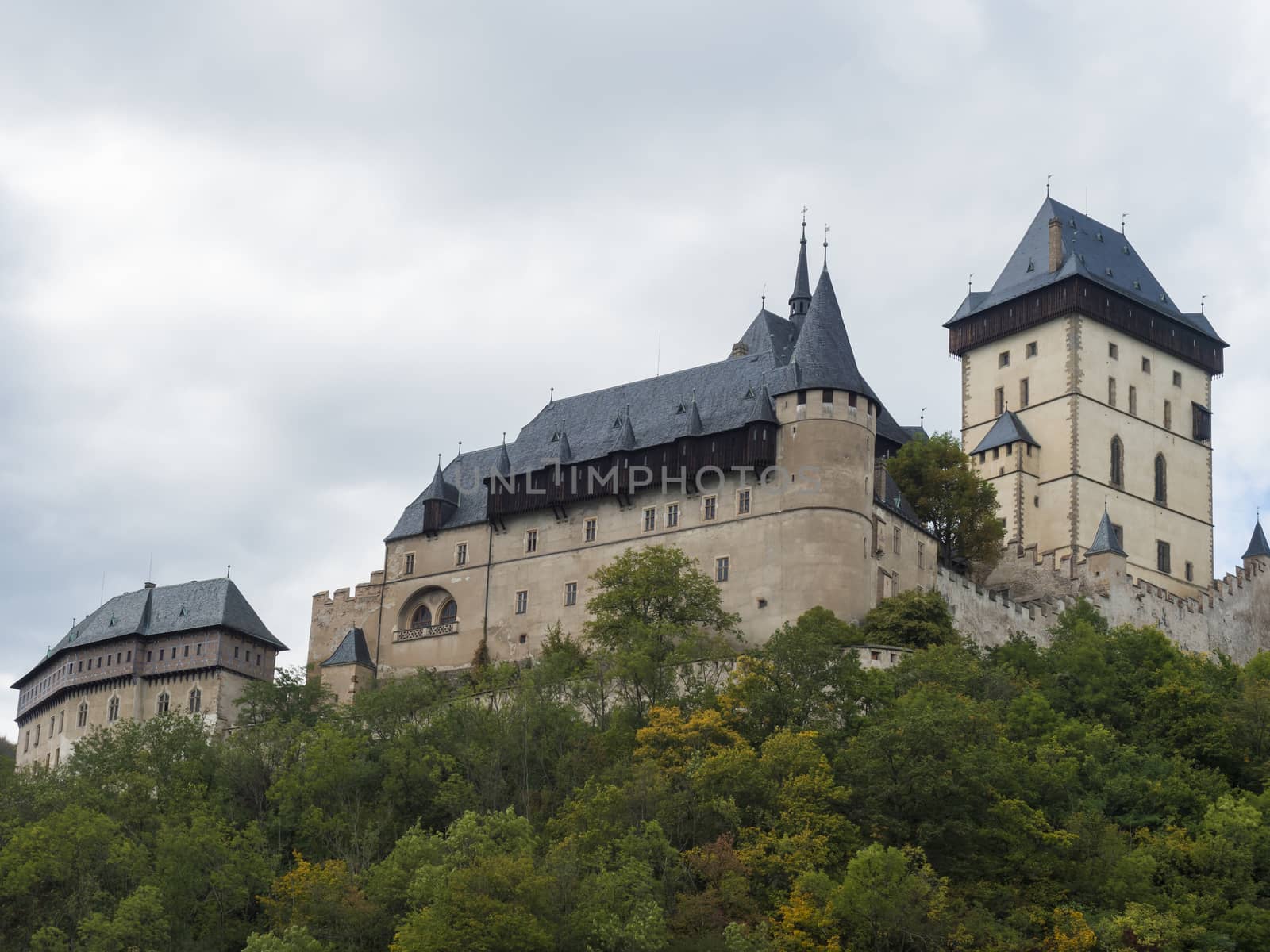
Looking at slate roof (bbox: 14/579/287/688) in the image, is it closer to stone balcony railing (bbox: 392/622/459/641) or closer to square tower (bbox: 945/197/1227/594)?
stone balcony railing (bbox: 392/622/459/641)

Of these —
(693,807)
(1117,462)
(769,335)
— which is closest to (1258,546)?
(1117,462)

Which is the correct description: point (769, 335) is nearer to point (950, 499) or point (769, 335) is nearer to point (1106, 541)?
point (950, 499)

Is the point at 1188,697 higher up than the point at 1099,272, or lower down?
lower down

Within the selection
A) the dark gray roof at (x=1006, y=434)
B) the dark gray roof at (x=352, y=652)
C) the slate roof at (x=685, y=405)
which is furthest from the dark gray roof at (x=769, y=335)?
the dark gray roof at (x=352, y=652)

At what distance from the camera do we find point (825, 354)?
2648 inches

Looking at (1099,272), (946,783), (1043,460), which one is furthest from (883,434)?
(946,783)

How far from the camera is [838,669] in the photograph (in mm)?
58656

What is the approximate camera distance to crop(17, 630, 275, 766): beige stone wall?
74.4 meters

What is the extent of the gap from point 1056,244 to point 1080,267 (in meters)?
1.93

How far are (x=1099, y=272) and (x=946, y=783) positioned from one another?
3525cm

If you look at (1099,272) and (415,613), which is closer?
(415,613)

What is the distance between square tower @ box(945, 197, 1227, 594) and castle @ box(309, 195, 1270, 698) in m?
0.09

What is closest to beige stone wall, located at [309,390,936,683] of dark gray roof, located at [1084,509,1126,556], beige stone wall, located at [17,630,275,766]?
beige stone wall, located at [17,630,275,766]

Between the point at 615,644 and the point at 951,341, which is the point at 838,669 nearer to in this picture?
the point at 615,644
